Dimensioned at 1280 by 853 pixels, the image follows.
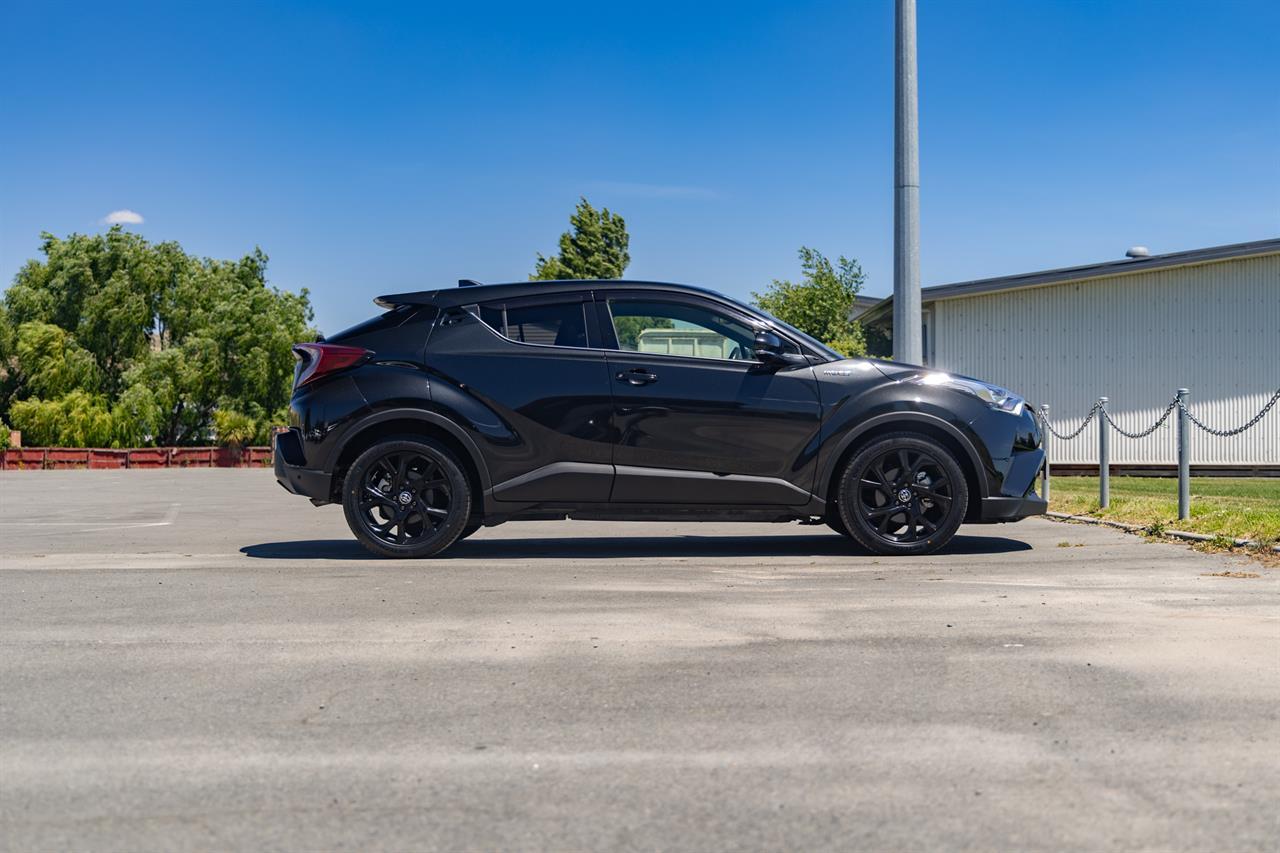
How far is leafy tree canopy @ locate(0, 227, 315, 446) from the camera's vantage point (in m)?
54.0

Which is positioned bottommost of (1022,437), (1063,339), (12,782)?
(12,782)

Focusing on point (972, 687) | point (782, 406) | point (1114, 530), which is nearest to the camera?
point (972, 687)

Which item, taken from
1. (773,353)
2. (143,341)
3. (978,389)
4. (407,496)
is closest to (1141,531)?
(978,389)

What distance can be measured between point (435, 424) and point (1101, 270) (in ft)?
61.6

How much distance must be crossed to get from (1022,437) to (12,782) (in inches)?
269

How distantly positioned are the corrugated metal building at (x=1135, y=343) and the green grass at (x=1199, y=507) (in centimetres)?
480

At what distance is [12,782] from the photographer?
11.4 ft

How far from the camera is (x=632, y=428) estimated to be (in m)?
8.60

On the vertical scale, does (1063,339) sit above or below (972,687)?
above

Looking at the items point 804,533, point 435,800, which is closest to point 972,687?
point 435,800

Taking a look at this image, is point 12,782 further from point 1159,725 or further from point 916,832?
point 1159,725

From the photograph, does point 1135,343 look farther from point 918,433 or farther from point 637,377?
point 637,377

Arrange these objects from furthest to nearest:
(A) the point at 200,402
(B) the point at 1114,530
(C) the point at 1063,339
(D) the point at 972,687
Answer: (A) the point at 200,402, (C) the point at 1063,339, (B) the point at 1114,530, (D) the point at 972,687

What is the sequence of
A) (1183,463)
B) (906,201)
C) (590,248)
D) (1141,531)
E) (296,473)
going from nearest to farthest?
1. (296,473)
2. (1141,531)
3. (1183,463)
4. (906,201)
5. (590,248)
